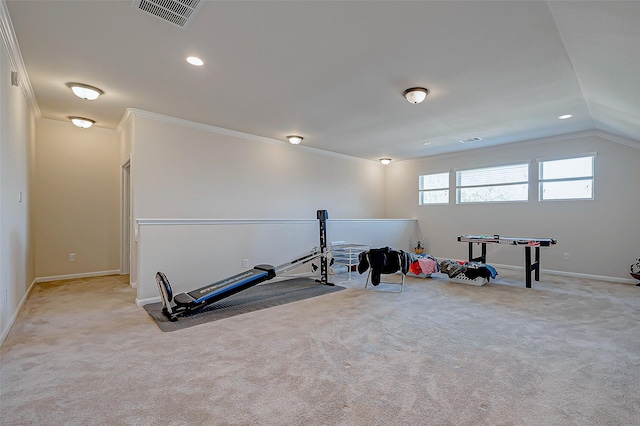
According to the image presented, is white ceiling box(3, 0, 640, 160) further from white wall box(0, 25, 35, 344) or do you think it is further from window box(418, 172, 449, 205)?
window box(418, 172, 449, 205)

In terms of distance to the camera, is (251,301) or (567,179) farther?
(567,179)

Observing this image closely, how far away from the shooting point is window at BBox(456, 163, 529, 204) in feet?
21.2

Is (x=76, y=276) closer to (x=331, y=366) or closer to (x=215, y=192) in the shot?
(x=215, y=192)

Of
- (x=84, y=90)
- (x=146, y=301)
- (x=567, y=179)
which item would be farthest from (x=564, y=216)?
(x=84, y=90)

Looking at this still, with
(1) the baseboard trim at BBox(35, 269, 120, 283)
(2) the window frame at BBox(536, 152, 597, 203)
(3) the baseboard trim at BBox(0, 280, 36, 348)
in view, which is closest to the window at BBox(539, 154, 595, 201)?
(2) the window frame at BBox(536, 152, 597, 203)

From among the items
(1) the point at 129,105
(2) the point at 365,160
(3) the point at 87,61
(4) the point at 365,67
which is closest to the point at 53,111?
(1) the point at 129,105

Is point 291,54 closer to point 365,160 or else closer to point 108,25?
point 108,25

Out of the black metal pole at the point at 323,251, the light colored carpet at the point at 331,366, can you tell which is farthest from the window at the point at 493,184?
the black metal pole at the point at 323,251

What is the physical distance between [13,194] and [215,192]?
2603 mm

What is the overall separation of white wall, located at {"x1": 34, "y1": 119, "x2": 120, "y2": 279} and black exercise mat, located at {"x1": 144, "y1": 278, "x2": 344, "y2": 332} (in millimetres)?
2615

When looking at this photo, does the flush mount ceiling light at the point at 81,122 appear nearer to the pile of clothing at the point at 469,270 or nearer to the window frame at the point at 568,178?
the pile of clothing at the point at 469,270

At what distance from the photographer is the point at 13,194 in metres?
3.24

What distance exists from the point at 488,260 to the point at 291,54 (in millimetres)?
6023

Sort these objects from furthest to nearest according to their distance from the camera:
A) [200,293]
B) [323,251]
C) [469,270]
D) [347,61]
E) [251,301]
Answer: [323,251] < [469,270] < [251,301] < [200,293] < [347,61]
